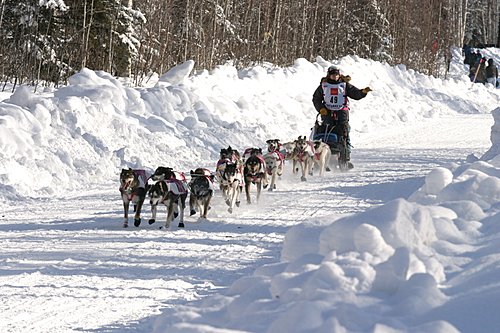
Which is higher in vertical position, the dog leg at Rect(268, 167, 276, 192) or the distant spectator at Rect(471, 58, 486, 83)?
the distant spectator at Rect(471, 58, 486, 83)

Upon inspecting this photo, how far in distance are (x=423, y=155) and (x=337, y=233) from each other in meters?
13.4

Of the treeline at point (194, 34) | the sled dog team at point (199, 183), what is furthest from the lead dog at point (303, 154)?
the treeline at point (194, 34)

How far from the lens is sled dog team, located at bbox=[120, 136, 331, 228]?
10.1 meters

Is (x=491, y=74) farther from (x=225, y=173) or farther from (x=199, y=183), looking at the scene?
(x=199, y=183)

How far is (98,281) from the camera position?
7.22m

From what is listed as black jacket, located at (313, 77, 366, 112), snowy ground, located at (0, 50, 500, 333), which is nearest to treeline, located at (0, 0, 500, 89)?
snowy ground, located at (0, 50, 500, 333)

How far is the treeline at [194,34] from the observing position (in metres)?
20.0

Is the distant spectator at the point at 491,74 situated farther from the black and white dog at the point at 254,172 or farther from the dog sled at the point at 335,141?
the black and white dog at the point at 254,172

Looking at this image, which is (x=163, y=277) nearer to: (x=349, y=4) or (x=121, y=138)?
(x=121, y=138)

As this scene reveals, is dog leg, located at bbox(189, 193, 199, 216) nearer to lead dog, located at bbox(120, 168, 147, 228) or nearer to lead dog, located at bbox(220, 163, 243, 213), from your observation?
lead dog, located at bbox(220, 163, 243, 213)

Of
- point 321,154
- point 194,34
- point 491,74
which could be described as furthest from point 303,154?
point 491,74

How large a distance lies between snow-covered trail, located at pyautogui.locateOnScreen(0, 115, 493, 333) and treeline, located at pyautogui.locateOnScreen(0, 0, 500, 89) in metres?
8.23

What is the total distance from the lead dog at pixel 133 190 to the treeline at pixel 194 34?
8.61 metres

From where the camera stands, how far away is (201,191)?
10.5 meters
